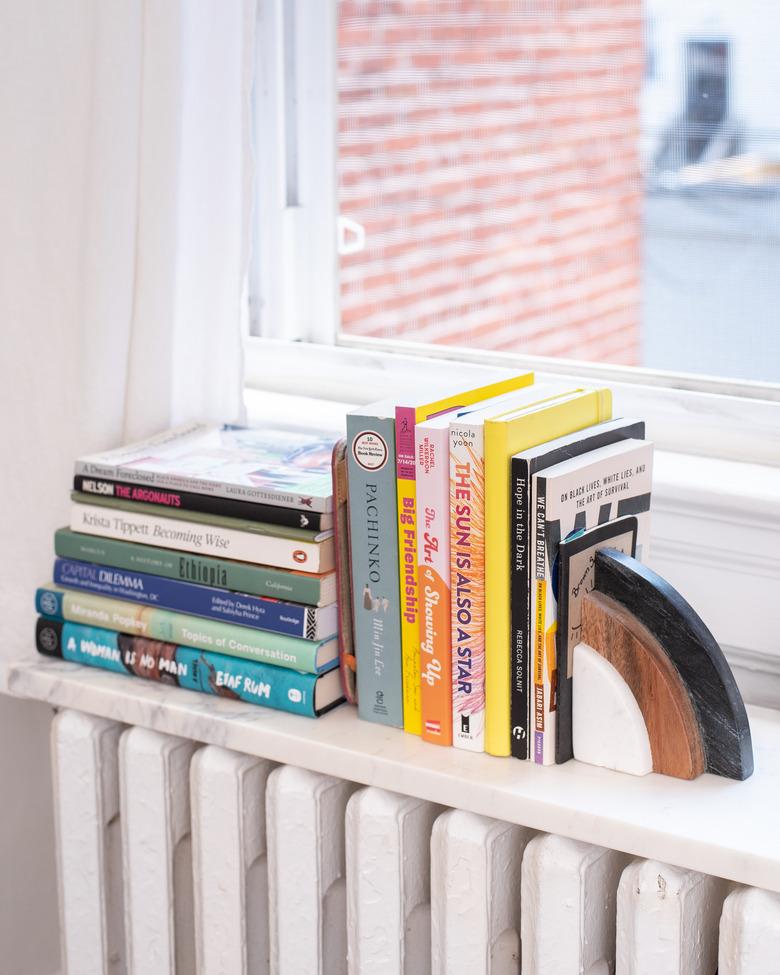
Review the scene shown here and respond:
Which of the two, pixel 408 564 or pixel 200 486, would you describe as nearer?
pixel 408 564

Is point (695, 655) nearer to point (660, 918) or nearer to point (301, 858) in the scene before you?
point (660, 918)

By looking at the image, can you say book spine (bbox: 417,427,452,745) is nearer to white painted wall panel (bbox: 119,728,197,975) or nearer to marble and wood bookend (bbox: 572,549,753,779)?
marble and wood bookend (bbox: 572,549,753,779)

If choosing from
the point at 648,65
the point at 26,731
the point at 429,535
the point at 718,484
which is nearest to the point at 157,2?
the point at 648,65

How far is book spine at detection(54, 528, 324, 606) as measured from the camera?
109 centimetres

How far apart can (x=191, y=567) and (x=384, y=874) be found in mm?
340

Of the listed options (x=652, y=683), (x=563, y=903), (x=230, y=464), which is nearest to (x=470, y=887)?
(x=563, y=903)

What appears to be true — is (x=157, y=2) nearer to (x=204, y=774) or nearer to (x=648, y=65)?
(x=648, y=65)

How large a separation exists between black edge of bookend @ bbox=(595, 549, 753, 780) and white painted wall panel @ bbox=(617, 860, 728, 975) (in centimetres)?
10

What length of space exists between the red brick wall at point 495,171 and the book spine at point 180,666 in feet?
1.79

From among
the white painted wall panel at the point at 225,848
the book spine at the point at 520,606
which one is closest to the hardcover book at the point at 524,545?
the book spine at the point at 520,606

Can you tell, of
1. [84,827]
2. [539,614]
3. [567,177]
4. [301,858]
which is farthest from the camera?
[567,177]

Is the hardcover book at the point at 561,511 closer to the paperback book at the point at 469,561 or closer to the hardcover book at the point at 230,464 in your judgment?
the paperback book at the point at 469,561

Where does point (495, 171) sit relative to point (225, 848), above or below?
above

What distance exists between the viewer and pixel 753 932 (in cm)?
88
